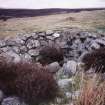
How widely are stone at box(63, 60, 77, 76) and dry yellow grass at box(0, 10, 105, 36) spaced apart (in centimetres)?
101

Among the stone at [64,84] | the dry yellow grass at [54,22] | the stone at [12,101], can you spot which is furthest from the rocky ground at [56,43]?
the stone at [12,101]

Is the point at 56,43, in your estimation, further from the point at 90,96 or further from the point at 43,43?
the point at 90,96

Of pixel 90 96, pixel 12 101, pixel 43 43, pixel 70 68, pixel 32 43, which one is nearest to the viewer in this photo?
pixel 90 96

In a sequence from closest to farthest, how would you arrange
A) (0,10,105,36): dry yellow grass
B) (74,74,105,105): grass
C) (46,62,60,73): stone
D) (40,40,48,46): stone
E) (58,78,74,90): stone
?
(74,74,105,105): grass → (58,78,74,90): stone → (46,62,60,73): stone → (0,10,105,36): dry yellow grass → (40,40,48,46): stone

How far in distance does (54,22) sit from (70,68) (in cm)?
130

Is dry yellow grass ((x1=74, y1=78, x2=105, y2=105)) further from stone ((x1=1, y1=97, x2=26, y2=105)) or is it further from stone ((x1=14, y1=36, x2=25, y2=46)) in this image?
stone ((x1=14, y1=36, x2=25, y2=46))

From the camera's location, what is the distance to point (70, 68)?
17.3 feet

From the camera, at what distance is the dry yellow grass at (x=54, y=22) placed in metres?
5.93

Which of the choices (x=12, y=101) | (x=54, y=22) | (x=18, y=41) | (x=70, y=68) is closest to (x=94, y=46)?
(x=54, y=22)

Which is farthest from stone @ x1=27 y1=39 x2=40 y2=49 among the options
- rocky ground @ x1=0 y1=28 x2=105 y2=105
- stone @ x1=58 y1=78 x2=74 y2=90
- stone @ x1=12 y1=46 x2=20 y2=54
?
stone @ x1=58 y1=78 x2=74 y2=90

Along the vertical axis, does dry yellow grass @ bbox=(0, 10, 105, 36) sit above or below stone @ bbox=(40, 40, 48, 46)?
above

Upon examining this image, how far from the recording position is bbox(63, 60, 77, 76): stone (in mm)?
5199
